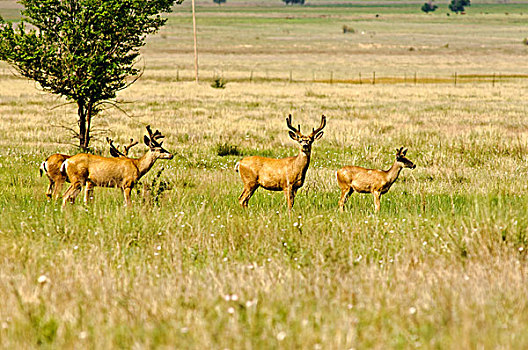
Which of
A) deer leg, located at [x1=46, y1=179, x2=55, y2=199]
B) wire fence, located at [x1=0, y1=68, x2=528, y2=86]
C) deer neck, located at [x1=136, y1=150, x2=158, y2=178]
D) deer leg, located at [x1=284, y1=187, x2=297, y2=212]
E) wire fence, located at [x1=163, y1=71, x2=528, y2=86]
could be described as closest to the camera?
deer leg, located at [x1=284, y1=187, x2=297, y2=212]

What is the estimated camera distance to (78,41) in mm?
16578

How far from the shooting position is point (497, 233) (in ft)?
23.7

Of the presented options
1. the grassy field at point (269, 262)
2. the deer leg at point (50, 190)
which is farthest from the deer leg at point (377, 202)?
the deer leg at point (50, 190)

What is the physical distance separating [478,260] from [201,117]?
2411 cm

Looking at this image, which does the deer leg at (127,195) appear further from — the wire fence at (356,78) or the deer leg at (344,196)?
the wire fence at (356,78)

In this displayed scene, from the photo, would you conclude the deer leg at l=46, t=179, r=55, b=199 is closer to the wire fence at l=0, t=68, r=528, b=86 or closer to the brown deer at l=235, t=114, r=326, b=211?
the brown deer at l=235, t=114, r=326, b=211

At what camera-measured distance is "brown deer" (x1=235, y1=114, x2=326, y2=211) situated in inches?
405

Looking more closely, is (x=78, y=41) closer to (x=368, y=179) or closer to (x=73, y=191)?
(x=73, y=191)

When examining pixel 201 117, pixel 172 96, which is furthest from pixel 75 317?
pixel 172 96

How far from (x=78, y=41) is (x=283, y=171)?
27.3ft

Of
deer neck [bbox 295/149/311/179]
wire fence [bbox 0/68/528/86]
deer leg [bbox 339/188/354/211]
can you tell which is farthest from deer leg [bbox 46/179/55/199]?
wire fence [bbox 0/68/528/86]

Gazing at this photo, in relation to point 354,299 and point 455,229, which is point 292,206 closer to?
point 455,229

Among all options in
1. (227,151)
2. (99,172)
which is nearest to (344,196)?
(99,172)

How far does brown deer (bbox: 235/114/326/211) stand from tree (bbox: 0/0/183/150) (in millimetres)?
6457
